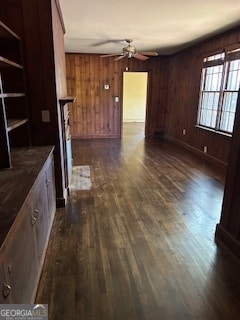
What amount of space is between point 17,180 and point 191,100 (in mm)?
5356

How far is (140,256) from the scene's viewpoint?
85.8 inches

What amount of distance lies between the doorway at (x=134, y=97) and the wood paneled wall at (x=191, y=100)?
3662mm

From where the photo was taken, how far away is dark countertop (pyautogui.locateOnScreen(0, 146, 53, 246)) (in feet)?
4.03

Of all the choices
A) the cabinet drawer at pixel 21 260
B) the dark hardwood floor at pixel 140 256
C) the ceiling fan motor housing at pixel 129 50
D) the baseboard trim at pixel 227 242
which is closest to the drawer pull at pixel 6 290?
the cabinet drawer at pixel 21 260

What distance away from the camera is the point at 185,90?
6410 millimetres

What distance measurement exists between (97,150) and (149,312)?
4.69 meters

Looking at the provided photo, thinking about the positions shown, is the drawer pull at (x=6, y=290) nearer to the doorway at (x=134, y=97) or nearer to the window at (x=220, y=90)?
the window at (x=220, y=90)

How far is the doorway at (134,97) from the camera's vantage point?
10875 mm

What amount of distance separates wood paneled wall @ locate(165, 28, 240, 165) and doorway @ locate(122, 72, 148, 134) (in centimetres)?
366

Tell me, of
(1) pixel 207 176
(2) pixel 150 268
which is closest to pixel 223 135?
(1) pixel 207 176

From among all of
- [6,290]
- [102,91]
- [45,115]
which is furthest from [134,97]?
[6,290]

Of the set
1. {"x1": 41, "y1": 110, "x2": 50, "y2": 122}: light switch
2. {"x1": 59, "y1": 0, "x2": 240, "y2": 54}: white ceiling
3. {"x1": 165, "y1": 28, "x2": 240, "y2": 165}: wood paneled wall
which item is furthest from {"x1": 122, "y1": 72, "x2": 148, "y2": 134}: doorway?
{"x1": 41, "y1": 110, "x2": 50, "y2": 122}: light switch

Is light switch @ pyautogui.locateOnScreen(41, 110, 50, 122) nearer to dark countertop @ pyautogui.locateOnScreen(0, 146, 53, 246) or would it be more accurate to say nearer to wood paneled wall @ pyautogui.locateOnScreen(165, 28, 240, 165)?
dark countertop @ pyautogui.locateOnScreen(0, 146, 53, 246)

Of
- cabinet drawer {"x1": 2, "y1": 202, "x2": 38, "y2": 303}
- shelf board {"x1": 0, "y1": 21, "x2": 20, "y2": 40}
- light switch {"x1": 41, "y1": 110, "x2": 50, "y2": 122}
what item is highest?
shelf board {"x1": 0, "y1": 21, "x2": 20, "y2": 40}
